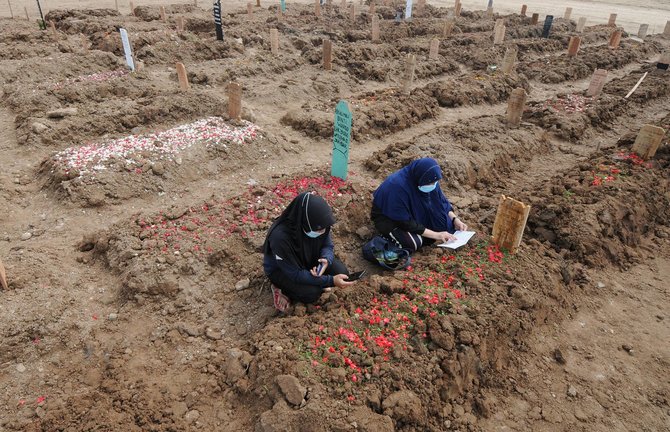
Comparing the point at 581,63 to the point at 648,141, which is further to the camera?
the point at 581,63

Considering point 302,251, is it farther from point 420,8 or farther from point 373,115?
point 420,8

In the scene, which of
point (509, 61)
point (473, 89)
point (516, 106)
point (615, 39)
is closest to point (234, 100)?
point (516, 106)

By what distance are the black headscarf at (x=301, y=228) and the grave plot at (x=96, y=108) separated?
5319 millimetres

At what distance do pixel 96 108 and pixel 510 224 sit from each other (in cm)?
786

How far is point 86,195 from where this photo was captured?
6.17m

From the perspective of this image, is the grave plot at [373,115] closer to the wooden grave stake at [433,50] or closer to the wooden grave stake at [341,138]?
the wooden grave stake at [341,138]

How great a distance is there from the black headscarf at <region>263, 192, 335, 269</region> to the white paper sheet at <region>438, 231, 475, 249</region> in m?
1.46

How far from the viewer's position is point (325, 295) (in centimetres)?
431

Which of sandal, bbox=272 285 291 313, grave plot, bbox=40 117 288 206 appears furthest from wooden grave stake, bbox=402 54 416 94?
sandal, bbox=272 285 291 313

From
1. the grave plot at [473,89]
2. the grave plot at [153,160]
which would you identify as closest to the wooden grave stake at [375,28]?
the grave plot at [473,89]

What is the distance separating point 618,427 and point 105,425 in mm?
4082

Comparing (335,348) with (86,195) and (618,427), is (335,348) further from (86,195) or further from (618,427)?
(86,195)

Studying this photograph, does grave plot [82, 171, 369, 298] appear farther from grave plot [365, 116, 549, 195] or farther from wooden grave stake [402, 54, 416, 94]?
wooden grave stake [402, 54, 416, 94]

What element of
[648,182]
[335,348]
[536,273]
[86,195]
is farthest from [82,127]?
[648,182]
